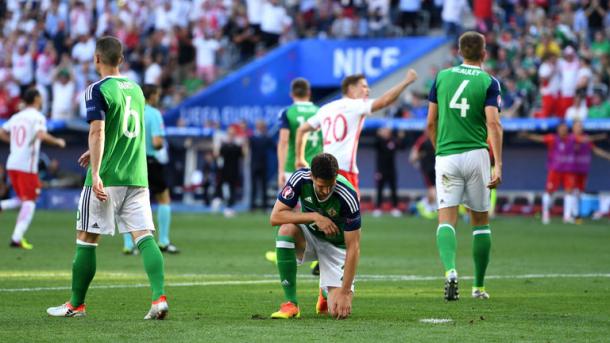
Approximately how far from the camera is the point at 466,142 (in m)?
11.4

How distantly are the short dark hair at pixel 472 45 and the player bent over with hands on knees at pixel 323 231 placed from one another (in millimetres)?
2357

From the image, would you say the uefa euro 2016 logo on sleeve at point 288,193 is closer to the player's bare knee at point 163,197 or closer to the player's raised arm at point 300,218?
the player's raised arm at point 300,218

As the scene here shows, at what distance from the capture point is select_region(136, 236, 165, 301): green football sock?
375 inches

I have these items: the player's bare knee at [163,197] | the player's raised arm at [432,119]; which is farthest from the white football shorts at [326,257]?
the player's bare knee at [163,197]

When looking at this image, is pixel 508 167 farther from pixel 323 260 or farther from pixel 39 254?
pixel 323 260

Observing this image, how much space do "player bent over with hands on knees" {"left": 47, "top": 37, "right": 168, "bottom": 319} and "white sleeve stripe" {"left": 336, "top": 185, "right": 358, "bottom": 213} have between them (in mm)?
1491

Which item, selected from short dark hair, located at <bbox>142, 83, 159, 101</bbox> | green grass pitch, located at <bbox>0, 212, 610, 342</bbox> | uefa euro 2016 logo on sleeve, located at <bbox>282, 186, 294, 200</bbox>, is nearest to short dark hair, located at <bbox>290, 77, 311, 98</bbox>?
short dark hair, located at <bbox>142, 83, 159, 101</bbox>

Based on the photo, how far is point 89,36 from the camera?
38875mm

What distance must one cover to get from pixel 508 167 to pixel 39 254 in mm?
16436

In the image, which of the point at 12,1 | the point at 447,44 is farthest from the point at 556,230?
the point at 12,1

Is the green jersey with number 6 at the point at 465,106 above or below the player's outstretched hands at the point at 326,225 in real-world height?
above

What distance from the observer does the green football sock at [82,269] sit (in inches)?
383


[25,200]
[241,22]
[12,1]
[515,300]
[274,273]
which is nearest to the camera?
[515,300]

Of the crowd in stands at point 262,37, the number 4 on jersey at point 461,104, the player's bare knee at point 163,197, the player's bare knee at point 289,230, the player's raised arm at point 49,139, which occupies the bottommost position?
the player's bare knee at point 163,197
